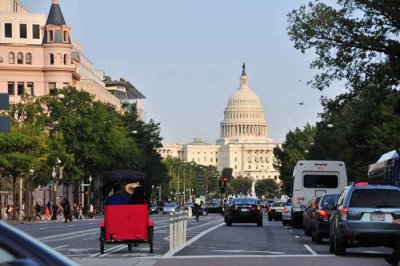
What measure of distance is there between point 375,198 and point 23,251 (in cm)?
2084

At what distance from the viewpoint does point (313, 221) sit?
36188 mm

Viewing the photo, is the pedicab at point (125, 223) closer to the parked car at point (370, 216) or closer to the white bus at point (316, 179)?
the parked car at point (370, 216)

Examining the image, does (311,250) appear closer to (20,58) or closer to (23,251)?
(23,251)

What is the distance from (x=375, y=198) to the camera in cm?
2458

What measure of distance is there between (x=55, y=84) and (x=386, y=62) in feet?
280

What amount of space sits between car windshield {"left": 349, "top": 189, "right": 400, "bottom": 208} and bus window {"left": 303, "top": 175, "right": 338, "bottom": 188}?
77.6ft

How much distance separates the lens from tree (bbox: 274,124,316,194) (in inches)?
7042

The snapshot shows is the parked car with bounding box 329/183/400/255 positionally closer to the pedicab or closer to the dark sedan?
the pedicab

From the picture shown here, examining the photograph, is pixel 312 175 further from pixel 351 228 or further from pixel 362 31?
pixel 351 228

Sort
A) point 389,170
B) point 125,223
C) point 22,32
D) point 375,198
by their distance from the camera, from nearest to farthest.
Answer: point 375,198
point 125,223
point 389,170
point 22,32

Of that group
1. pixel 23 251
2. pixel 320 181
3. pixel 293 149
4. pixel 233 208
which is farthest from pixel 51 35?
pixel 23 251

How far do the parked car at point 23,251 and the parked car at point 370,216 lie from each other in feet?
67.3

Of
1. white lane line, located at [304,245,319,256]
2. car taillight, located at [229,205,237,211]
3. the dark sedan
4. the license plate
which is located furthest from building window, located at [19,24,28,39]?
the license plate

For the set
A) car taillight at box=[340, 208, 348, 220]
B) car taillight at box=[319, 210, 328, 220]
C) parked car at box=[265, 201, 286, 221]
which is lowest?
parked car at box=[265, 201, 286, 221]
